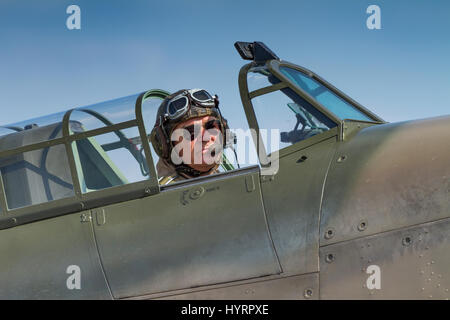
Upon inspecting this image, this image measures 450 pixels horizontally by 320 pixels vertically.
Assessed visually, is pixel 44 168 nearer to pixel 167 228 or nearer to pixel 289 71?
pixel 167 228

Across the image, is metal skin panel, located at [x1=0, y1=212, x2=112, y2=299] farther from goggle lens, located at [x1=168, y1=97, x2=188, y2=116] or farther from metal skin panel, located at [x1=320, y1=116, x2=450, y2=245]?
metal skin panel, located at [x1=320, y1=116, x2=450, y2=245]

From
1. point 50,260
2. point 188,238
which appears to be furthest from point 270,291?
point 50,260

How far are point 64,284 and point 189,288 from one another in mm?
1022

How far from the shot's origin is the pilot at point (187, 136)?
534 centimetres

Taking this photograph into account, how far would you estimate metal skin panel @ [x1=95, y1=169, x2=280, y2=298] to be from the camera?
4.15 meters

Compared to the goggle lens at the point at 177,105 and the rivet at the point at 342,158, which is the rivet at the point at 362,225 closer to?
the rivet at the point at 342,158

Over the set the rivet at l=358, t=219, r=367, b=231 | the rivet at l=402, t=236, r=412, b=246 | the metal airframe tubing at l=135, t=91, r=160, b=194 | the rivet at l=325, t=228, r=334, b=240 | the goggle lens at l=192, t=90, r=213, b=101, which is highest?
the goggle lens at l=192, t=90, r=213, b=101

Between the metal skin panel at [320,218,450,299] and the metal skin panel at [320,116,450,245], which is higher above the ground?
the metal skin panel at [320,116,450,245]

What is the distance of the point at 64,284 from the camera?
183 inches

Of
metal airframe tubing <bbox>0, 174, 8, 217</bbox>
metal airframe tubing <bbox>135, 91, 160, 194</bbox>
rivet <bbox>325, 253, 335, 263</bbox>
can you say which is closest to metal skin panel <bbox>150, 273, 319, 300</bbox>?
rivet <bbox>325, 253, 335, 263</bbox>

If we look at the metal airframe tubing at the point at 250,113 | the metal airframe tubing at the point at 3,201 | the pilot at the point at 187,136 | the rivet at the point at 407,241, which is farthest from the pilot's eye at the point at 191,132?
the rivet at the point at 407,241

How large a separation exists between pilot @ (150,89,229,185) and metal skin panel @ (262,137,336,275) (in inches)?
45.4
